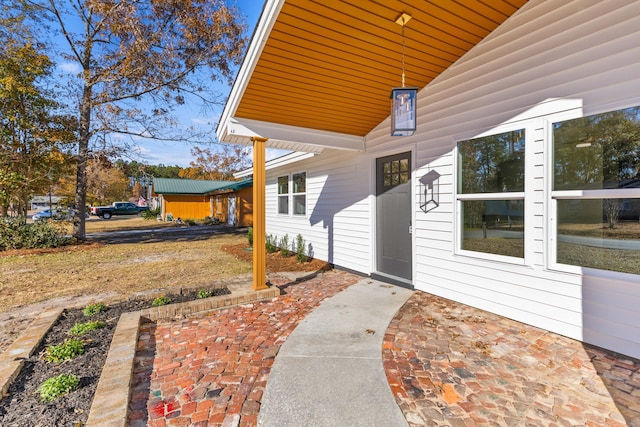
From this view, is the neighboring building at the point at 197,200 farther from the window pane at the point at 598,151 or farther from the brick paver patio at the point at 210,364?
the window pane at the point at 598,151

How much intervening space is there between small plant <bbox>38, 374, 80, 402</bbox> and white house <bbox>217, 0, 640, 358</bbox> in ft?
10.6

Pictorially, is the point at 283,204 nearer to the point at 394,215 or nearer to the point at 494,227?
the point at 394,215

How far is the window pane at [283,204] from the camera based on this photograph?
357 inches

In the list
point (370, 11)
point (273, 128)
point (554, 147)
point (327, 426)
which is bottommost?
point (327, 426)

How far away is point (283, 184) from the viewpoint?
9.13 m

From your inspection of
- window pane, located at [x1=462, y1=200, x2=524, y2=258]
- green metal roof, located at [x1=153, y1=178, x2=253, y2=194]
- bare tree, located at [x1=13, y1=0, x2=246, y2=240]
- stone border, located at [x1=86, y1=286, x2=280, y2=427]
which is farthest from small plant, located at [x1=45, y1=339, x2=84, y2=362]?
green metal roof, located at [x1=153, y1=178, x2=253, y2=194]

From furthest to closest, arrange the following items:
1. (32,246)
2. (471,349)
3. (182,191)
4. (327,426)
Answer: (182,191) < (32,246) < (471,349) < (327,426)

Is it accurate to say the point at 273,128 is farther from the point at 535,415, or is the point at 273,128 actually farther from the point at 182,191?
the point at 182,191

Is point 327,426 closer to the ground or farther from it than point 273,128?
closer to the ground

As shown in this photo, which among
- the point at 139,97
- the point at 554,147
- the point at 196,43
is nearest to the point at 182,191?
A: the point at 139,97

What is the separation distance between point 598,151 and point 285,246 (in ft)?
23.6

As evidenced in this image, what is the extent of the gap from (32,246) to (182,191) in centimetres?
1418

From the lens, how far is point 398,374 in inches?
93.5

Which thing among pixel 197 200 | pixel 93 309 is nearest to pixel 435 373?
pixel 93 309
